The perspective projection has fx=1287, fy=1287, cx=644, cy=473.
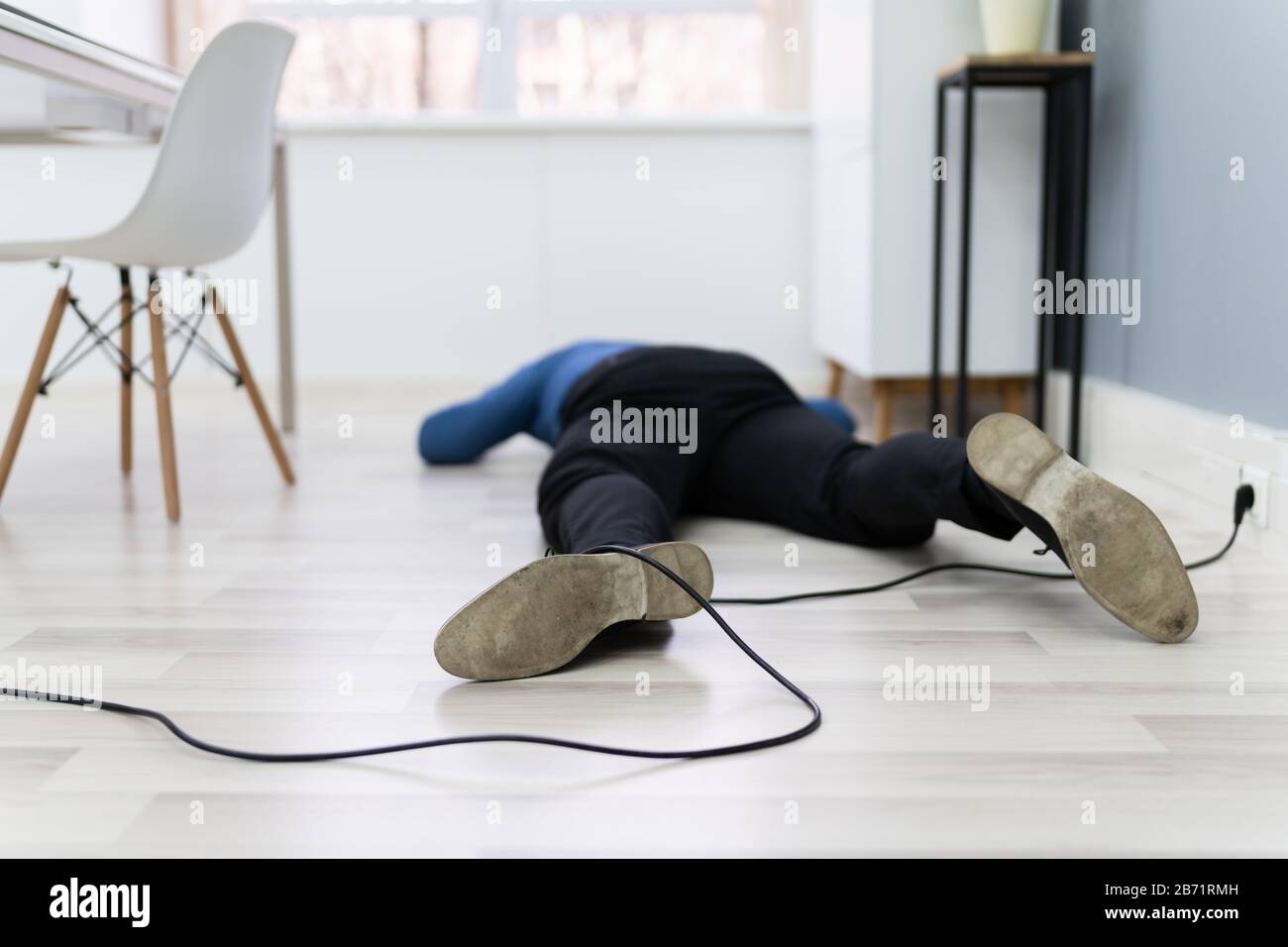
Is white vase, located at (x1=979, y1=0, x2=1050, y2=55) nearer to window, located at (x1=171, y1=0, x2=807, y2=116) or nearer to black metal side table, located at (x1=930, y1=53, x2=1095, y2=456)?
black metal side table, located at (x1=930, y1=53, x2=1095, y2=456)

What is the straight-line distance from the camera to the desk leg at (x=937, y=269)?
8.70 ft

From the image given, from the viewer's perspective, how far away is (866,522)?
5.65 ft

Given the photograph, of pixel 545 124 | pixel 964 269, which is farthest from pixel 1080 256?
pixel 545 124

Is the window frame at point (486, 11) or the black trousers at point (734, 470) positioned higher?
the window frame at point (486, 11)

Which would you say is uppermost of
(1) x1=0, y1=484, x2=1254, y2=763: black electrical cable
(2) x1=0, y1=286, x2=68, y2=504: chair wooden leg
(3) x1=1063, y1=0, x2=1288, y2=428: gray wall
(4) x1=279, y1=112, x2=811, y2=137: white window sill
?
(4) x1=279, y1=112, x2=811, y2=137: white window sill

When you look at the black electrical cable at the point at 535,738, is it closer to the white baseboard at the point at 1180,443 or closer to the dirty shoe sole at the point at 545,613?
the dirty shoe sole at the point at 545,613

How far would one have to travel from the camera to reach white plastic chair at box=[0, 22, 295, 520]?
2008 millimetres

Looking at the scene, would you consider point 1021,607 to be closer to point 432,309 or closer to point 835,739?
point 835,739

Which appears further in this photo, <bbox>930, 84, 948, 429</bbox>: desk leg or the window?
the window

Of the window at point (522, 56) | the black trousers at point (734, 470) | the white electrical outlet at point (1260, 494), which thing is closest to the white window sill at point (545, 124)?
the window at point (522, 56)

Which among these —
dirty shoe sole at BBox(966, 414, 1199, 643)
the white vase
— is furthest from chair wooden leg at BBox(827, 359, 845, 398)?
dirty shoe sole at BBox(966, 414, 1199, 643)

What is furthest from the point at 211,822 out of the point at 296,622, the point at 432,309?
the point at 432,309

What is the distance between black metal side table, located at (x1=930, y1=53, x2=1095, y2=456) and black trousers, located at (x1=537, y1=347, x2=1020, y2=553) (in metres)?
0.78
